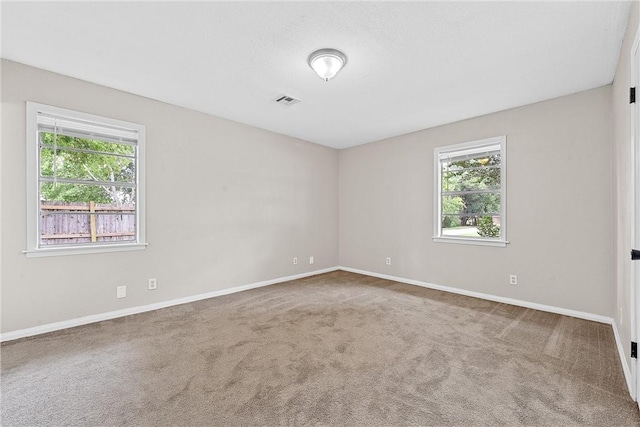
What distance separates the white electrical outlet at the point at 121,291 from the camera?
3282mm

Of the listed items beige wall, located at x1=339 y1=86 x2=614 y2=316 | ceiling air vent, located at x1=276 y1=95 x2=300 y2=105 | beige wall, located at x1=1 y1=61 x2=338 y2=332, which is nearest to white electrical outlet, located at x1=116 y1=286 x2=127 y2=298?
beige wall, located at x1=1 y1=61 x2=338 y2=332

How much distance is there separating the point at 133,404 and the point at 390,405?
162cm

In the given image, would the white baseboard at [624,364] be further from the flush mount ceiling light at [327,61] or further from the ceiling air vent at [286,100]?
the ceiling air vent at [286,100]

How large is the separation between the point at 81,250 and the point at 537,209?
5.31 m

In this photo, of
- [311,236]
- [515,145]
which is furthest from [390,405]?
[311,236]

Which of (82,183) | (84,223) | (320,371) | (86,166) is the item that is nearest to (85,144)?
(86,166)

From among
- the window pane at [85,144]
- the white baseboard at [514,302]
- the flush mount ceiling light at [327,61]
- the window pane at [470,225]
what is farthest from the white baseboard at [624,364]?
the window pane at [85,144]

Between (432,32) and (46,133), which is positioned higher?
(432,32)

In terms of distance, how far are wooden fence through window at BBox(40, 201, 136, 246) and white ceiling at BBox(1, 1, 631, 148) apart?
138cm

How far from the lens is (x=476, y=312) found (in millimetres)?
3441

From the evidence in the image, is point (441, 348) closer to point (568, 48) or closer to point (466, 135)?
point (568, 48)

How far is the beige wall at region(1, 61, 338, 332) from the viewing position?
2.71 metres

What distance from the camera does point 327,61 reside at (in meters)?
2.53

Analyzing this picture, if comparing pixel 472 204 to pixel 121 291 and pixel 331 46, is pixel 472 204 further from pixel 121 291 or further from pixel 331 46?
pixel 121 291
